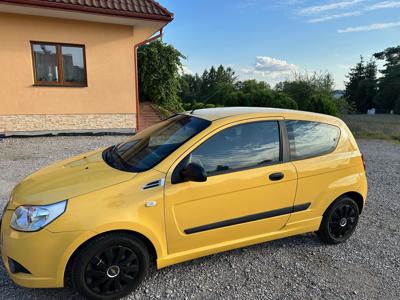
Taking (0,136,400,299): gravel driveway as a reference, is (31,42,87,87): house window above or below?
above

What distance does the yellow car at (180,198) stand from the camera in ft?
7.41

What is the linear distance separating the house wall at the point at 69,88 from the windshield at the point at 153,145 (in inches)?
273

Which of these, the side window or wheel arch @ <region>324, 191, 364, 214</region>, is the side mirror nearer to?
the side window

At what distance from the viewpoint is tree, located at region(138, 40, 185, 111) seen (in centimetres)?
1541

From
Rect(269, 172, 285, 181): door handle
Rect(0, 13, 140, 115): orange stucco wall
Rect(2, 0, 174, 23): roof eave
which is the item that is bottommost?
Rect(269, 172, 285, 181): door handle

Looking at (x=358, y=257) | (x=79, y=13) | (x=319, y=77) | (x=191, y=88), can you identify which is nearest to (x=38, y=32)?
(x=79, y=13)

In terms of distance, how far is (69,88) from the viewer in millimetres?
9352

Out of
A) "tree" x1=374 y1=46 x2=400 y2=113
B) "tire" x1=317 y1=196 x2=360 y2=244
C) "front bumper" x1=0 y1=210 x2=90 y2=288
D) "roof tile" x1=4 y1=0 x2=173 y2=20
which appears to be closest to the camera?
"front bumper" x1=0 y1=210 x2=90 y2=288

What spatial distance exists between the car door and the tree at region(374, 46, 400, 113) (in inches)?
1977

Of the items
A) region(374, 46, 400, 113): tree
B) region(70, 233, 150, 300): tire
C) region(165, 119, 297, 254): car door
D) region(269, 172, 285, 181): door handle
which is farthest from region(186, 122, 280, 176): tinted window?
region(374, 46, 400, 113): tree

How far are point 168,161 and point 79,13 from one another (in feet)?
25.3

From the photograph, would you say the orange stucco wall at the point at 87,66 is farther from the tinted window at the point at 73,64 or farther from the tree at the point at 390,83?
the tree at the point at 390,83

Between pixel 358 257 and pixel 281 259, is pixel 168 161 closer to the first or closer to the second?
pixel 281 259

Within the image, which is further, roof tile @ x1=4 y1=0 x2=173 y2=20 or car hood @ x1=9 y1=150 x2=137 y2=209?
roof tile @ x1=4 y1=0 x2=173 y2=20
